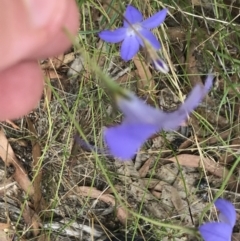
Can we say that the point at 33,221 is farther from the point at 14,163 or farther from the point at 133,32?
the point at 133,32

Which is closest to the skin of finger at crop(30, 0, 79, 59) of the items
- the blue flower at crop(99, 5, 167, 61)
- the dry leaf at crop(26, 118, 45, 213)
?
the blue flower at crop(99, 5, 167, 61)

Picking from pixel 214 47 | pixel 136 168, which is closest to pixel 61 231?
pixel 136 168

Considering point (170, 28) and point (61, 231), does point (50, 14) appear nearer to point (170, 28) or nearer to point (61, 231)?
point (170, 28)

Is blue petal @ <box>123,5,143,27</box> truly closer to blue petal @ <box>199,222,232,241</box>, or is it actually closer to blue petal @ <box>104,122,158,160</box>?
blue petal @ <box>199,222,232,241</box>

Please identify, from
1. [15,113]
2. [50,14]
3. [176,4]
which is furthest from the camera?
[176,4]

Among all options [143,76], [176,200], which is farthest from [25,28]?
[176,200]

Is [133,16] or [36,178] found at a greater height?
[133,16]
